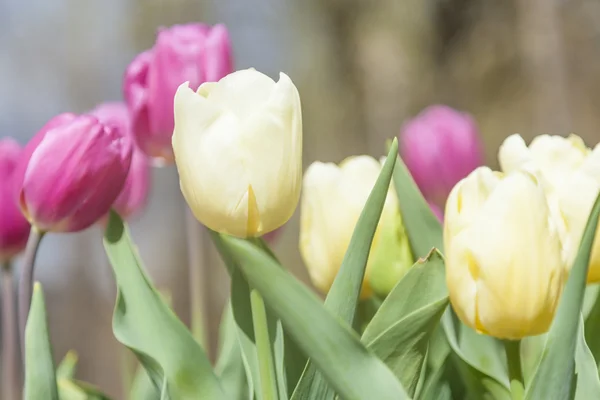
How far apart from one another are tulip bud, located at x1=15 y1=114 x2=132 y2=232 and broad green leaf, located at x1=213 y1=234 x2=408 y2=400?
14 centimetres

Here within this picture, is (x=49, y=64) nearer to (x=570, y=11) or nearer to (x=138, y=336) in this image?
(x=570, y=11)

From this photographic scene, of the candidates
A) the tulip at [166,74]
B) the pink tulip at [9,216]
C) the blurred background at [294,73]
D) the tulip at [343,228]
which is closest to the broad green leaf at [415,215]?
the tulip at [343,228]

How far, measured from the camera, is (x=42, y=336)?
1.05 feet

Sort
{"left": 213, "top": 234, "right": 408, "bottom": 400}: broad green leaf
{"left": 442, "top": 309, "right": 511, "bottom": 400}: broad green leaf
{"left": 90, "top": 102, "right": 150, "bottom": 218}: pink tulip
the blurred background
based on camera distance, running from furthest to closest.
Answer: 1. the blurred background
2. {"left": 90, "top": 102, "right": 150, "bottom": 218}: pink tulip
3. {"left": 442, "top": 309, "right": 511, "bottom": 400}: broad green leaf
4. {"left": 213, "top": 234, "right": 408, "bottom": 400}: broad green leaf

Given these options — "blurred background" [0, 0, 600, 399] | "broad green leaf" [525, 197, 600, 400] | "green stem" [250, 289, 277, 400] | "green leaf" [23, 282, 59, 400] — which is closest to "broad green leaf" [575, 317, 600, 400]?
"broad green leaf" [525, 197, 600, 400]

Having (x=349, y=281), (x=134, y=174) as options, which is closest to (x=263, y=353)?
(x=349, y=281)

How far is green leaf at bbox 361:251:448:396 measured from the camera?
10.9 inches

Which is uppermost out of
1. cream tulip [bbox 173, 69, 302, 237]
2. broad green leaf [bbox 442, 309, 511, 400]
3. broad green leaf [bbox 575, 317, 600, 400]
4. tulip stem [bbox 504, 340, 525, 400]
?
cream tulip [bbox 173, 69, 302, 237]

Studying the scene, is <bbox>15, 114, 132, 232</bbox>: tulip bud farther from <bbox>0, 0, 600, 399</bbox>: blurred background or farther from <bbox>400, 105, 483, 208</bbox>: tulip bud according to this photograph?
<bbox>0, 0, 600, 399</bbox>: blurred background

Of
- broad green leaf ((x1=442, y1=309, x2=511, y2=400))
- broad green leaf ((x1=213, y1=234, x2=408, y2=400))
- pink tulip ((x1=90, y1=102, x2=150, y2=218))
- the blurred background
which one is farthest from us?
the blurred background

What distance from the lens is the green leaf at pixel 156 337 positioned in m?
0.32

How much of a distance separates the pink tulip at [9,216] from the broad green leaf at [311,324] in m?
0.25

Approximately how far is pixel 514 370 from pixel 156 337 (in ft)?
0.51

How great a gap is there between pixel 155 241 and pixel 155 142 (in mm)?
3025
